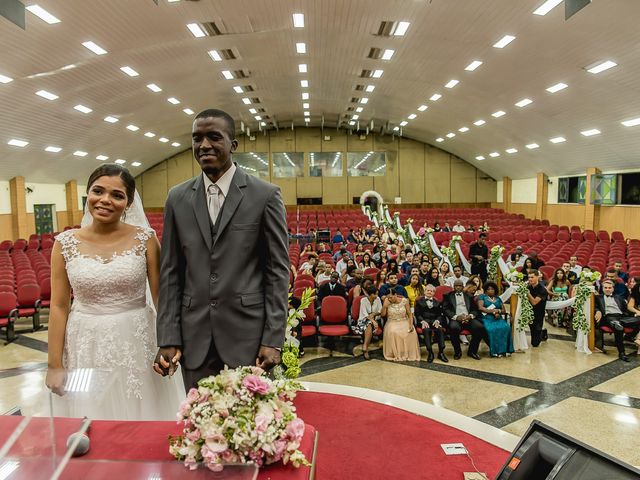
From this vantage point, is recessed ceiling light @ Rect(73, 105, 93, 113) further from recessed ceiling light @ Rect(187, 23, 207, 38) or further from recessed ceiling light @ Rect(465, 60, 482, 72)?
recessed ceiling light @ Rect(465, 60, 482, 72)

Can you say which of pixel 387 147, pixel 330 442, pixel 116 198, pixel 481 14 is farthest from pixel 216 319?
pixel 387 147

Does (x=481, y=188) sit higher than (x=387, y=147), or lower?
lower

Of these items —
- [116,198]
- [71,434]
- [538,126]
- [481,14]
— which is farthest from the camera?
[538,126]

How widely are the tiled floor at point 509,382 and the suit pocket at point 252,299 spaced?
10.1 feet

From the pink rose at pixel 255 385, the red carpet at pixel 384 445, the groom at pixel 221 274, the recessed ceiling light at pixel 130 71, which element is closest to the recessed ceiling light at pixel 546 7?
the red carpet at pixel 384 445

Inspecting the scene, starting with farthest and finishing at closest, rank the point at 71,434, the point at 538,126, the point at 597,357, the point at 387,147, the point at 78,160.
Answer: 1. the point at 387,147
2. the point at 78,160
3. the point at 538,126
4. the point at 597,357
5. the point at 71,434

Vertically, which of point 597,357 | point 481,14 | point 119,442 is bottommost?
point 597,357

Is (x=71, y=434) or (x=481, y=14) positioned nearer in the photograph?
(x=71, y=434)

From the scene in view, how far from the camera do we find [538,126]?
1688 centimetres

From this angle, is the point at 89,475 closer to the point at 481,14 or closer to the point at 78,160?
the point at 481,14

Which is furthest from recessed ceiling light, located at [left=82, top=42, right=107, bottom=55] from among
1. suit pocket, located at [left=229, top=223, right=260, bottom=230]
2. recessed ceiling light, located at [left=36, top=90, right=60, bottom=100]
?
suit pocket, located at [left=229, top=223, right=260, bottom=230]

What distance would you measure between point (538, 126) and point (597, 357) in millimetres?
12298

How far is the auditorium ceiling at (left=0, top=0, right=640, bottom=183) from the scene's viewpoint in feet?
31.1

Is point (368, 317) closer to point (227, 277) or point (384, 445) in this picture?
point (384, 445)
